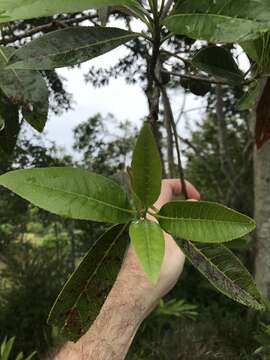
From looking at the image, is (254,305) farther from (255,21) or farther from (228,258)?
(255,21)

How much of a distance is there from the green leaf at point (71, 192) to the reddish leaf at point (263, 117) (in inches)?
8.8

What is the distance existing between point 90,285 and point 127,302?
26 centimetres

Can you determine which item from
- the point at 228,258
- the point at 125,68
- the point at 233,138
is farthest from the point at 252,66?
the point at 233,138

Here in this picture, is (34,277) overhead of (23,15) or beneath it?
beneath

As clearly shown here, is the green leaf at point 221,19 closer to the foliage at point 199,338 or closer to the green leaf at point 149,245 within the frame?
the green leaf at point 149,245

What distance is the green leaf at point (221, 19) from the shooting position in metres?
0.34

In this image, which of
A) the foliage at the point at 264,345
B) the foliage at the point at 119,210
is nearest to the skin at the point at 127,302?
the foliage at the point at 119,210

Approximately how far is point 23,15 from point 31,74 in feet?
0.51

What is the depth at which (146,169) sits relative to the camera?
1.30ft

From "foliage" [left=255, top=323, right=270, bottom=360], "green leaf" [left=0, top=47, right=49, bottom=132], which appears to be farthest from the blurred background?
"green leaf" [left=0, top=47, right=49, bottom=132]

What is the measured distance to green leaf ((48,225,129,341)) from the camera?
0.44 meters

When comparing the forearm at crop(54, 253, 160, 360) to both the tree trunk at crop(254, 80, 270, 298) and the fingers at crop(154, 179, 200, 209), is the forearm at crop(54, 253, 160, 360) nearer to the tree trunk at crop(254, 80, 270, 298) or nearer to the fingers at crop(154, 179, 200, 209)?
the fingers at crop(154, 179, 200, 209)

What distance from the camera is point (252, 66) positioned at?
55 cm

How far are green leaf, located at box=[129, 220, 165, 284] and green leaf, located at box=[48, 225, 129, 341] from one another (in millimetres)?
40
